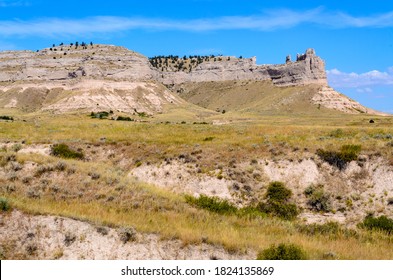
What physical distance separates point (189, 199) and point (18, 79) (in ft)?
590

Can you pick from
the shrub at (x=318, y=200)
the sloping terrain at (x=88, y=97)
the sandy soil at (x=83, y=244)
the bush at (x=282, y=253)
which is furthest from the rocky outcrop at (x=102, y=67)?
the bush at (x=282, y=253)

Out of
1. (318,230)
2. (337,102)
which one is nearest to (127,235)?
(318,230)

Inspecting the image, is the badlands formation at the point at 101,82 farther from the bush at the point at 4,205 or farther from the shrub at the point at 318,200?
the bush at the point at 4,205

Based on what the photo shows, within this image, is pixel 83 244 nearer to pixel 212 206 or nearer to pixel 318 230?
pixel 212 206

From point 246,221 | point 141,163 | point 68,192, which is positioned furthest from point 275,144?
point 68,192

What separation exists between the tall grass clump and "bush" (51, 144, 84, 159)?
1798 centimetres

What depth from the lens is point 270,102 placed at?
553 ft

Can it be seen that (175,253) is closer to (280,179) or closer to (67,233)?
(67,233)

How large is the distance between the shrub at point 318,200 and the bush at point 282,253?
13170 millimetres

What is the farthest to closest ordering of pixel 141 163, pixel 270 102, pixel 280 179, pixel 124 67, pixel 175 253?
1. pixel 124 67
2. pixel 270 102
3. pixel 141 163
4. pixel 280 179
5. pixel 175 253

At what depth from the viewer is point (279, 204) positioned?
24719 millimetres

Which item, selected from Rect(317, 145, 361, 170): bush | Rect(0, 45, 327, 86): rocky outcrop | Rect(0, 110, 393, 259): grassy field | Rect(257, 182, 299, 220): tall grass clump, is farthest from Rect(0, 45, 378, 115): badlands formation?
Rect(257, 182, 299, 220): tall grass clump

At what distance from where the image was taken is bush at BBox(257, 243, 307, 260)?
12.1 meters

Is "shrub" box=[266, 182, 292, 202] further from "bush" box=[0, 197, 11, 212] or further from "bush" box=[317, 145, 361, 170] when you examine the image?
"bush" box=[0, 197, 11, 212]
